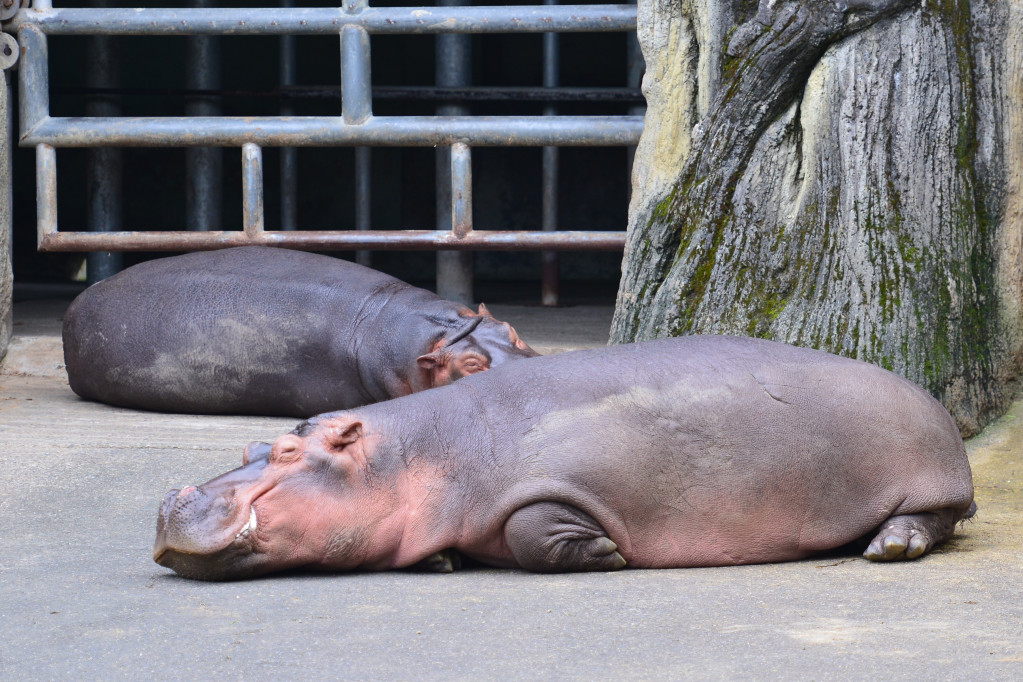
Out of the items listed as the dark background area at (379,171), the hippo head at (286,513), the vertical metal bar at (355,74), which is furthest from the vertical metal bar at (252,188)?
the dark background area at (379,171)

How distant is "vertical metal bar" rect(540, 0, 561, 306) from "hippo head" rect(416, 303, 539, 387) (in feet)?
8.74

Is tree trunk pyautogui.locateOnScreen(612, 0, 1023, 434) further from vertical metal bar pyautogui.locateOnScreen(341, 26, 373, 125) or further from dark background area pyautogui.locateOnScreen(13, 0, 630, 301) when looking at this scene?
dark background area pyautogui.locateOnScreen(13, 0, 630, 301)

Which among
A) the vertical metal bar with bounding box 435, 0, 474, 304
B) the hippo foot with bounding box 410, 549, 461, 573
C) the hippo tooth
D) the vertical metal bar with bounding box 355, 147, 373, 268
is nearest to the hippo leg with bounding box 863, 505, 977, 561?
the hippo foot with bounding box 410, 549, 461, 573

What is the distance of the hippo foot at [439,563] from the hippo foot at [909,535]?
103 cm

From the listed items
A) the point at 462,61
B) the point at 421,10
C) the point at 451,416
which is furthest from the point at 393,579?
the point at 462,61

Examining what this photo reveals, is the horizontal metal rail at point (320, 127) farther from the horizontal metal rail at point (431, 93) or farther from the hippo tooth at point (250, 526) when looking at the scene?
the hippo tooth at point (250, 526)

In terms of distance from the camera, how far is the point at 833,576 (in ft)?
10.7

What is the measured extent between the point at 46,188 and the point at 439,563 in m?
4.05

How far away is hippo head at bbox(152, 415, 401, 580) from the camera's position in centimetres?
313

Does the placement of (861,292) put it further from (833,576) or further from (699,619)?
(699,619)

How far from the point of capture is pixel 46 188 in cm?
657

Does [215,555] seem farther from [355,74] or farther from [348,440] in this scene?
[355,74]

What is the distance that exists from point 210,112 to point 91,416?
12.4 feet

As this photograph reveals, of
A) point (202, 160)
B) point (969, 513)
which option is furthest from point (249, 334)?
point (202, 160)
